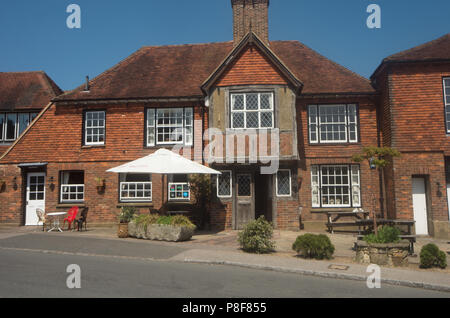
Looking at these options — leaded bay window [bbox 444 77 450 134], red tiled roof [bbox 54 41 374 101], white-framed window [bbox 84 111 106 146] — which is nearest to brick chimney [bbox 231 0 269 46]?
red tiled roof [bbox 54 41 374 101]

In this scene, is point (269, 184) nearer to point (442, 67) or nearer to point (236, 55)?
point (236, 55)

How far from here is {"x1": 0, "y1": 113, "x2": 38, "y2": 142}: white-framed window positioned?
60.7 ft

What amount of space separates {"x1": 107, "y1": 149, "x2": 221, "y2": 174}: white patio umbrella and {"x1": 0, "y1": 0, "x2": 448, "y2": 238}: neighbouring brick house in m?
2.11

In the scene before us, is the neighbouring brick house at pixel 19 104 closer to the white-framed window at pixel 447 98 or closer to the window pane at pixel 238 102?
the window pane at pixel 238 102

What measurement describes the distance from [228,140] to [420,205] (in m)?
8.21

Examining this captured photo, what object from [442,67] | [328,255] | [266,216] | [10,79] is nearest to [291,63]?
[442,67]

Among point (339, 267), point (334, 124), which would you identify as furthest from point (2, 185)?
point (334, 124)

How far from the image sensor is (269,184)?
49.9 ft

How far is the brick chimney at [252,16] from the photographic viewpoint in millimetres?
17891

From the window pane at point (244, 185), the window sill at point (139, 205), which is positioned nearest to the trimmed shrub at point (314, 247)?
the window pane at point (244, 185)

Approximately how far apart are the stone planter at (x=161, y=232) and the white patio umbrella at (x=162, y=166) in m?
1.86

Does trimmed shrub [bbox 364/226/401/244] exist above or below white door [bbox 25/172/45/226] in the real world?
below

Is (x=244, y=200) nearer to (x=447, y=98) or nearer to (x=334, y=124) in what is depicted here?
(x=334, y=124)

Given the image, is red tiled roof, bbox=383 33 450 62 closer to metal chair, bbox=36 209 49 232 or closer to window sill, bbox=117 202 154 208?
window sill, bbox=117 202 154 208
